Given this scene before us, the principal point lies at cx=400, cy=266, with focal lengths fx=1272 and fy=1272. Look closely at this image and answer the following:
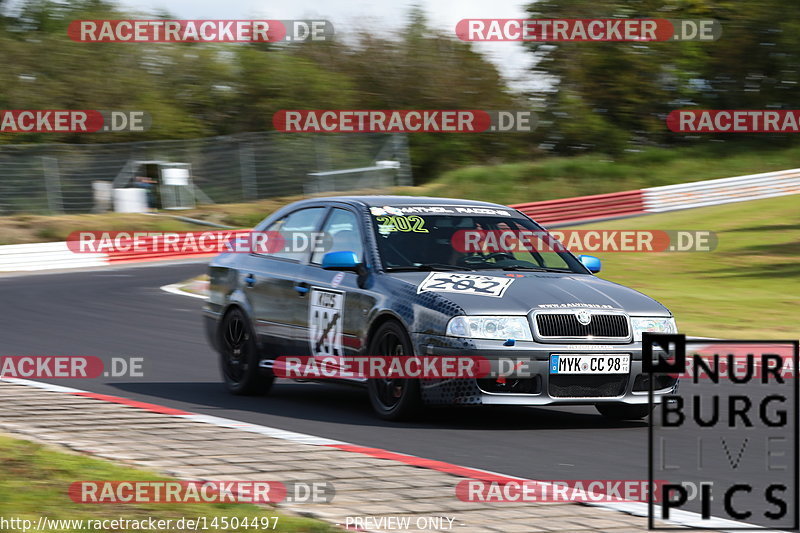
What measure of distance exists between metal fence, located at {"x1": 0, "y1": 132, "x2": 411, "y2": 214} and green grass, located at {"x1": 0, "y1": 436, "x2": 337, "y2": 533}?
27.0 meters

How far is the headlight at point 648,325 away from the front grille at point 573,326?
11 cm

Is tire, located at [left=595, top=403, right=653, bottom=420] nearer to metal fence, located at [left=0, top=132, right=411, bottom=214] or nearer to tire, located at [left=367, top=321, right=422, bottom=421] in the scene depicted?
tire, located at [left=367, top=321, right=422, bottom=421]

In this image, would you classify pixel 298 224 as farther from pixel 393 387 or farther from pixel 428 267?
pixel 393 387

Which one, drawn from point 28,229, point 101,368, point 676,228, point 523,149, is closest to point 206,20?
point 523,149

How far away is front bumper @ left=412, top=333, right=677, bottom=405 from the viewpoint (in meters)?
7.91

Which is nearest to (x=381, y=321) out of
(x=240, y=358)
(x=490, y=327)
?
(x=490, y=327)

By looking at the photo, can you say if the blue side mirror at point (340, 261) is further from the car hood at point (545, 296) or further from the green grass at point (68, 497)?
A: the green grass at point (68, 497)

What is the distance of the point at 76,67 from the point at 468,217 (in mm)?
35470

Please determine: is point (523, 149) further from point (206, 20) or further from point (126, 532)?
point (126, 532)

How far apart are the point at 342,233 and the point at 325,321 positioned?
2.23ft

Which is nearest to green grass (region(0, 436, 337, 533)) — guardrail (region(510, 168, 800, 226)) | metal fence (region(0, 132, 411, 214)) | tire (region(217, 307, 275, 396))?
tire (region(217, 307, 275, 396))

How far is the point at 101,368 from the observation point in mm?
11352

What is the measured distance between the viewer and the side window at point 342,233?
356 inches

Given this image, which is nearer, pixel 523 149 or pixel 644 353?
pixel 644 353
